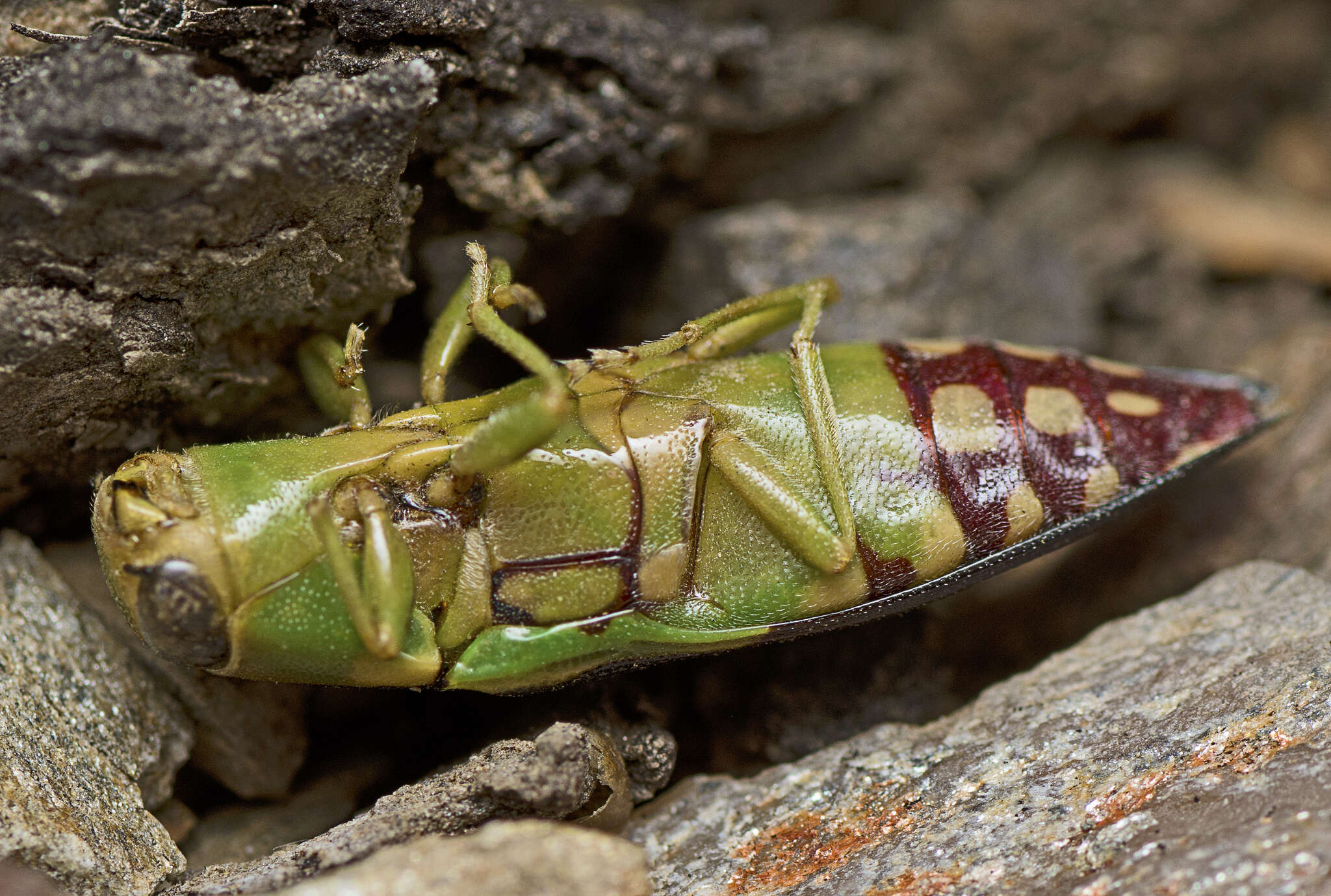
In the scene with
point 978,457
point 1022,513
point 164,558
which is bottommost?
point 164,558

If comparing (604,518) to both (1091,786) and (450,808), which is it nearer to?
(450,808)

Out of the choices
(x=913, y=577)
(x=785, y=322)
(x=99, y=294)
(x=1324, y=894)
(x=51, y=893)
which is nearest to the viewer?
(x=1324, y=894)

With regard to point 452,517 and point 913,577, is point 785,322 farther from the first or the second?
point 452,517

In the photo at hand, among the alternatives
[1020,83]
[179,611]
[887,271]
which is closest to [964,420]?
[887,271]

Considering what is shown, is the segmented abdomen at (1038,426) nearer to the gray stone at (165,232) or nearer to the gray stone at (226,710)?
the gray stone at (165,232)

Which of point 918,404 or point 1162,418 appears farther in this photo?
point 1162,418

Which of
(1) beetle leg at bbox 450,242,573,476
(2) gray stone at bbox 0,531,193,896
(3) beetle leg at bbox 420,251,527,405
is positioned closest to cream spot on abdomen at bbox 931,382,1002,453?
→ (1) beetle leg at bbox 450,242,573,476

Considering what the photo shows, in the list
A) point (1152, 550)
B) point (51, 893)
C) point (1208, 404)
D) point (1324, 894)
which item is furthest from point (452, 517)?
point (1152, 550)
